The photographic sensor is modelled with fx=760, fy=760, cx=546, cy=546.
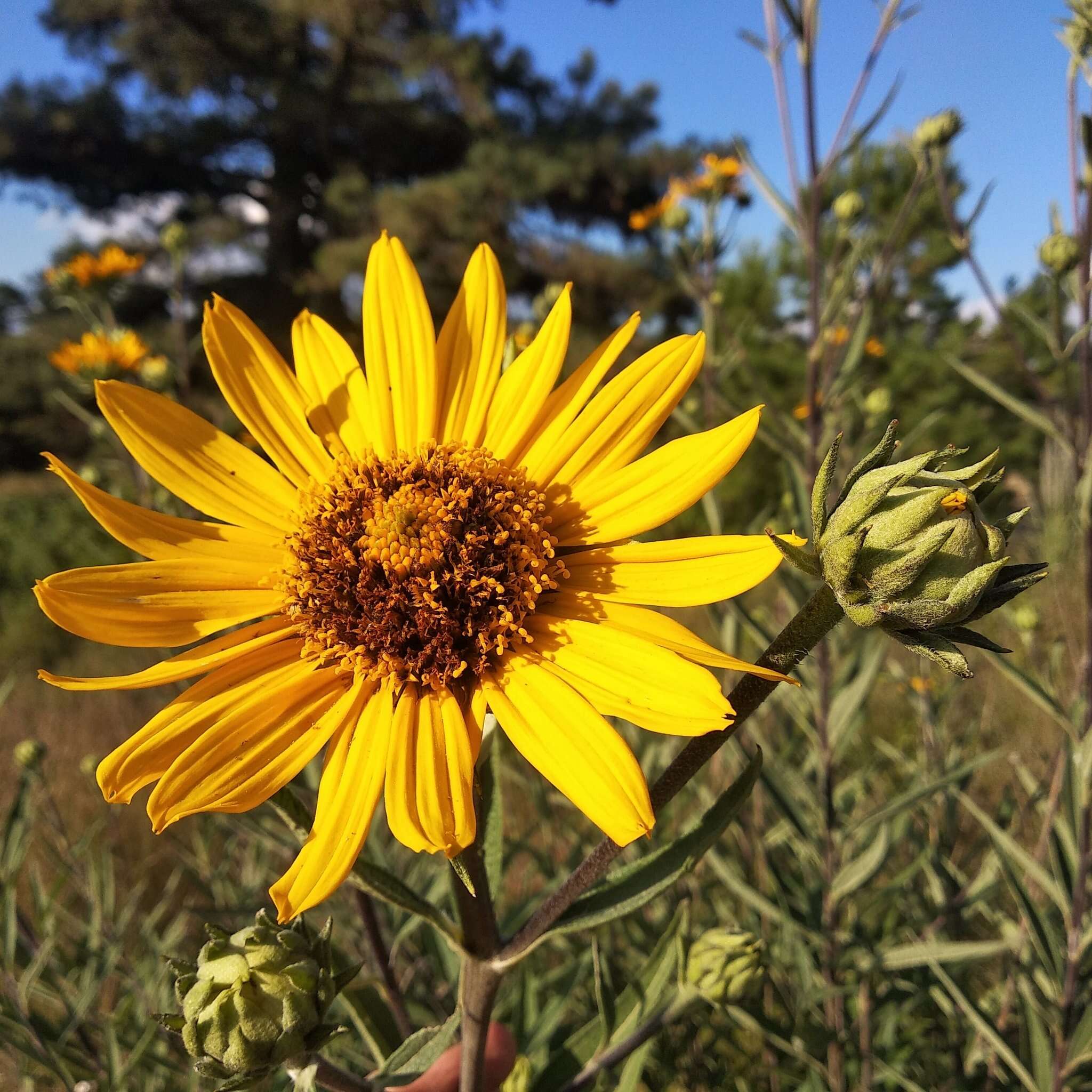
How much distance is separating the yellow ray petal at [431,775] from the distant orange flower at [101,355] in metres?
2.86

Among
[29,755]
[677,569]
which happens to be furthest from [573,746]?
[29,755]

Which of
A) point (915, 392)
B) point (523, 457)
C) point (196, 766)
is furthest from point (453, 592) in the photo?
point (915, 392)

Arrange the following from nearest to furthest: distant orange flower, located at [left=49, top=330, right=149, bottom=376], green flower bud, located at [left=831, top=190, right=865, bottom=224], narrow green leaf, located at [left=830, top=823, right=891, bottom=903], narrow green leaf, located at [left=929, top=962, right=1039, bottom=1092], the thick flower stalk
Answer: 1. the thick flower stalk
2. narrow green leaf, located at [left=929, top=962, right=1039, bottom=1092]
3. narrow green leaf, located at [left=830, top=823, right=891, bottom=903]
4. green flower bud, located at [left=831, top=190, right=865, bottom=224]
5. distant orange flower, located at [left=49, top=330, right=149, bottom=376]

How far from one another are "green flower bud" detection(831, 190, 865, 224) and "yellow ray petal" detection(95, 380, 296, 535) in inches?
97.3

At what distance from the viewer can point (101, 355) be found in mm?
3314

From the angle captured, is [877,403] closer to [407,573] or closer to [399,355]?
[399,355]

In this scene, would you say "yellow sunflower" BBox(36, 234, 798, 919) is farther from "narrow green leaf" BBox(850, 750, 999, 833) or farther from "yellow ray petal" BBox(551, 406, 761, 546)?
"narrow green leaf" BBox(850, 750, 999, 833)

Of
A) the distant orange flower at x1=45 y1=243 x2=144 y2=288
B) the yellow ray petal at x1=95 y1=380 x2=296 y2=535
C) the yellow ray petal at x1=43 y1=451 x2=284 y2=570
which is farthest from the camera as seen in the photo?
the distant orange flower at x1=45 y1=243 x2=144 y2=288

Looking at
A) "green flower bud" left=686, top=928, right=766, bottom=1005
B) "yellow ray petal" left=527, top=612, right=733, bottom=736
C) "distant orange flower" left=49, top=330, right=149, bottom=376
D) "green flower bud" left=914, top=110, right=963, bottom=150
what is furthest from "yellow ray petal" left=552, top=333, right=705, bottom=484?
"distant orange flower" left=49, top=330, right=149, bottom=376

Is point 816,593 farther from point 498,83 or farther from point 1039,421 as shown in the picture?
point 498,83

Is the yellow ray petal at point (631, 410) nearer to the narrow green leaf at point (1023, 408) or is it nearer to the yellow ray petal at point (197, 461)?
the yellow ray petal at point (197, 461)

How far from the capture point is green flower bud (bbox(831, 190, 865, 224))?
9.22ft

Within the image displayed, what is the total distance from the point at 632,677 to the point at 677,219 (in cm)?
375

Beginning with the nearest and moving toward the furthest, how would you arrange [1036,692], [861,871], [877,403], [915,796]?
[1036,692] < [915,796] < [861,871] < [877,403]
